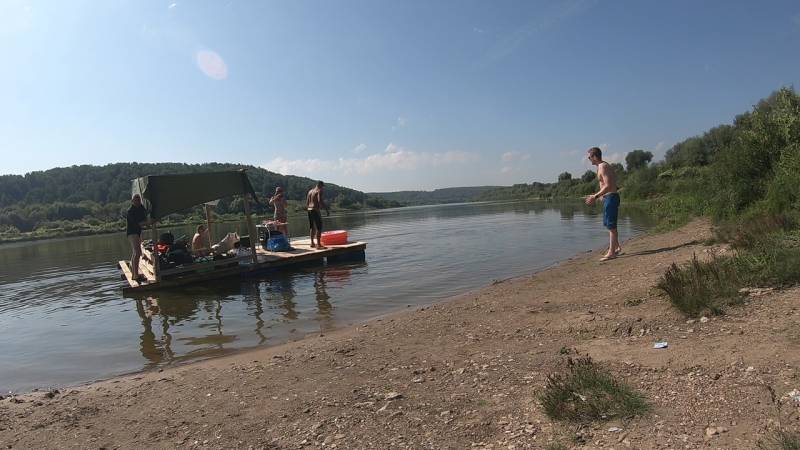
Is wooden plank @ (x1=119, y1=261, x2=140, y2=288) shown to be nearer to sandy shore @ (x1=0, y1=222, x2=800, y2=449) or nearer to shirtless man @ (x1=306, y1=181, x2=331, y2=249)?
shirtless man @ (x1=306, y1=181, x2=331, y2=249)

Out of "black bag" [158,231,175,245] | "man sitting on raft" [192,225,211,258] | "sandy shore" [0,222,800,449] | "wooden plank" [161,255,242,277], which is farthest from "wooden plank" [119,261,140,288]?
"sandy shore" [0,222,800,449]

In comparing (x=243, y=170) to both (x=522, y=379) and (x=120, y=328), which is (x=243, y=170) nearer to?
(x=120, y=328)

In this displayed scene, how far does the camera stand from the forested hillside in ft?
290

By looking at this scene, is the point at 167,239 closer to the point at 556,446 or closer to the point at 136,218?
the point at 136,218

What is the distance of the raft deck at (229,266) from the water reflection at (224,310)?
0.30m

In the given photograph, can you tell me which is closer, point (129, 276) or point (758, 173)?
point (758, 173)

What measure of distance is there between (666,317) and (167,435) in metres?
5.15

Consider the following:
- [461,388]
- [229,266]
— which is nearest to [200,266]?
[229,266]

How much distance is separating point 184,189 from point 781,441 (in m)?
13.1

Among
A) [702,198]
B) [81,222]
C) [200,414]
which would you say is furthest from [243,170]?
[81,222]

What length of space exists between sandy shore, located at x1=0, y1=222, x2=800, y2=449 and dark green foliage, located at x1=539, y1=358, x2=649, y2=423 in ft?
0.35

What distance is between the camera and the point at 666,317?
16.8 ft

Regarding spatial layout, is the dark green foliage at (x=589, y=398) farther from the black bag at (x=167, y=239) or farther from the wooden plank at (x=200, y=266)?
the black bag at (x=167, y=239)

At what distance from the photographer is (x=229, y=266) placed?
13953 millimetres
